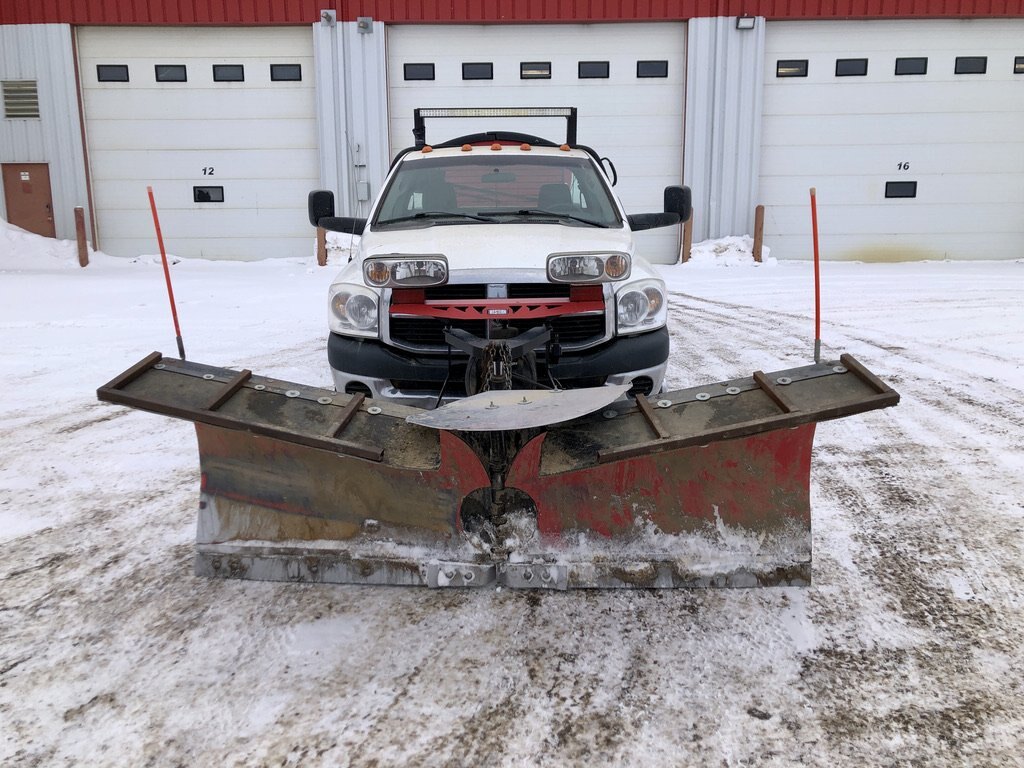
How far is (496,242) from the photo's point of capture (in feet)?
11.3

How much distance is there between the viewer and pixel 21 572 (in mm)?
2674

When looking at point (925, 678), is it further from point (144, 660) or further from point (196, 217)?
point (196, 217)

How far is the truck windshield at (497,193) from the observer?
13.6 feet

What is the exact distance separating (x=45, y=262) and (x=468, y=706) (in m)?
16.1

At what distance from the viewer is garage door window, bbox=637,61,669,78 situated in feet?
48.9

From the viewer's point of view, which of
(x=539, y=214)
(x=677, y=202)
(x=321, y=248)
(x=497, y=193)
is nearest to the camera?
(x=539, y=214)

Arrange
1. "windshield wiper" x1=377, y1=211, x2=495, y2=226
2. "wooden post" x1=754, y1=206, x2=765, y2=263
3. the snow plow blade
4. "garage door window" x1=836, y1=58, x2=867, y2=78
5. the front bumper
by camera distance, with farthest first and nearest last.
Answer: "garage door window" x1=836, y1=58, x2=867, y2=78
"wooden post" x1=754, y1=206, x2=765, y2=263
"windshield wiper" x1=377, y1=211, x2=495, y2=226
the front bumper
the snow plow blade

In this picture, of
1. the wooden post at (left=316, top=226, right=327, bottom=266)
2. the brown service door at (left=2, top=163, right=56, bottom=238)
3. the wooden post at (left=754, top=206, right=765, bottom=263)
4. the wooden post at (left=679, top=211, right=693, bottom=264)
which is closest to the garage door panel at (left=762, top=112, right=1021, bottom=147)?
the wooden post at (left=754, top=206, right=765, bottom=263)

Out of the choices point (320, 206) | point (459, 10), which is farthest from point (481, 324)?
point (459, 10)

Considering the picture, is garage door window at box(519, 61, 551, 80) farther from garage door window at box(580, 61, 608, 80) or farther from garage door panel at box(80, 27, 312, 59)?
garage door panel at box(80, 27, 312, 59)

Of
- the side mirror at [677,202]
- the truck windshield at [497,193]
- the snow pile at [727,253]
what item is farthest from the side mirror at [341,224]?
the snow pile at [727,253]

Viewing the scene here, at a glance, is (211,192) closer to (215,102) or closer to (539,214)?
(215,102)

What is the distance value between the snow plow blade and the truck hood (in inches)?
38.8

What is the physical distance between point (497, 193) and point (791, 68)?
13164 mm
